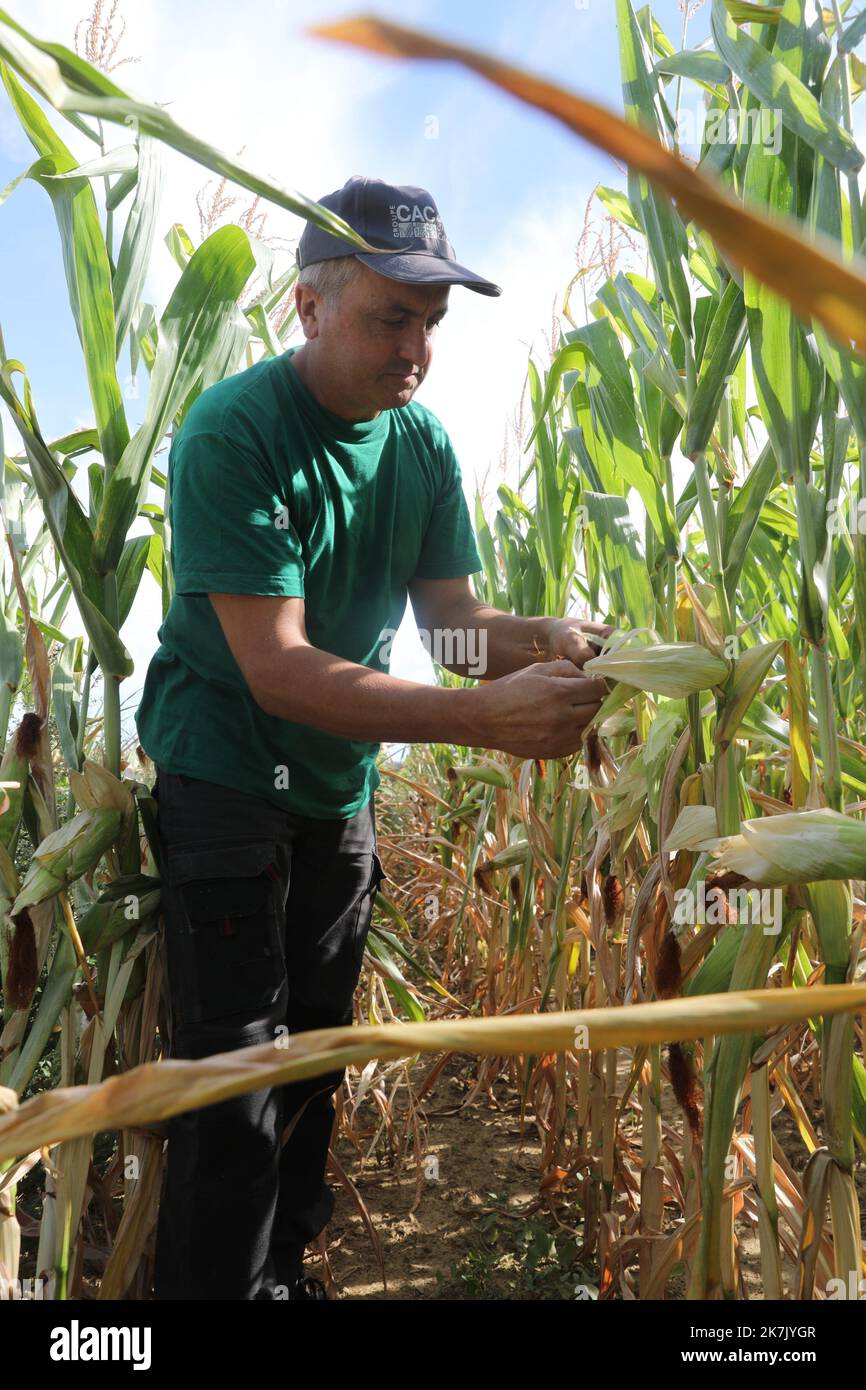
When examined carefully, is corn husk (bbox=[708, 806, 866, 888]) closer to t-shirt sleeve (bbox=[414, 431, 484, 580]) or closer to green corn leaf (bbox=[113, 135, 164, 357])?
green corn leaf (bbox=[113, 135, 164, 357])

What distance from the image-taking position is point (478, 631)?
1456 mm

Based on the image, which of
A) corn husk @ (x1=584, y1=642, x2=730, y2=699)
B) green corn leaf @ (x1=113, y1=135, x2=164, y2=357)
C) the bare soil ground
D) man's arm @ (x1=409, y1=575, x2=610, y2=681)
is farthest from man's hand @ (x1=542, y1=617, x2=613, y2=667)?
the bare soil ground

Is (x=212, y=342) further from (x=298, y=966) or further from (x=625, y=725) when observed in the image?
(x=298, y=966)

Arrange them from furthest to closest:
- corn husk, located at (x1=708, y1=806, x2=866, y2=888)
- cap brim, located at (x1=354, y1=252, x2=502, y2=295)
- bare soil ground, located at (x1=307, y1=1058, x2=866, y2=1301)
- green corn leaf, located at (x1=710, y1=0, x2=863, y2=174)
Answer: bare soil ground, located at (x1=307, y1=1058, x2=866, y2=1301) < cap brim, located at (x1=354, y1=252, x2=502, y2=295) < green corn leaf, located at (x1=710, y1=0, x2=863, y2=174) < corn husk, located at (x1=708, y1=806, x2=866, y2=888)

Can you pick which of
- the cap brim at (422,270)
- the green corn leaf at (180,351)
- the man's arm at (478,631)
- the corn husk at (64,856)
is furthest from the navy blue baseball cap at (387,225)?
the corn husk at (64,856)

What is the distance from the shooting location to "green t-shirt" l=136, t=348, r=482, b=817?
3.96 feet

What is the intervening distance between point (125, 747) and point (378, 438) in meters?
Result: 0.65

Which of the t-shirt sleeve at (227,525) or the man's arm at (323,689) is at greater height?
the t-shirt sleeve at (227,525)

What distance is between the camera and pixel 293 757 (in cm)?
134

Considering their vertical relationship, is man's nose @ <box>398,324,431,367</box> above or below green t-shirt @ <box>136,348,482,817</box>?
above

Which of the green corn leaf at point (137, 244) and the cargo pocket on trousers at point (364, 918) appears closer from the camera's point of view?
the green corn leaf at point (137, 244)

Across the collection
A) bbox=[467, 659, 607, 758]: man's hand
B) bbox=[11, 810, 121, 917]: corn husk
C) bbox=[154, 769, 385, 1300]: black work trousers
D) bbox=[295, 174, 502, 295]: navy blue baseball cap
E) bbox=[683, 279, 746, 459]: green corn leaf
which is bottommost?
bbox=[154, 769, 385, 1300]: black work trousers

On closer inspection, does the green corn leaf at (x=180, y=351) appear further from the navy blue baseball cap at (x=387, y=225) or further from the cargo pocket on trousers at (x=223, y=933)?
the cargo pocket on trousers at (x=223, y=933)

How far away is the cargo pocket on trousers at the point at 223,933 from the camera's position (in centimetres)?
119
